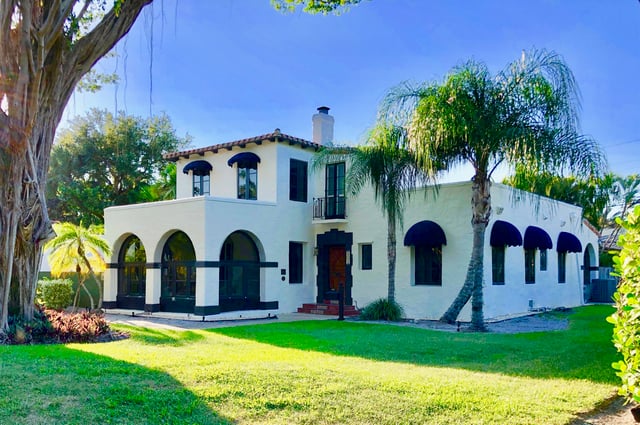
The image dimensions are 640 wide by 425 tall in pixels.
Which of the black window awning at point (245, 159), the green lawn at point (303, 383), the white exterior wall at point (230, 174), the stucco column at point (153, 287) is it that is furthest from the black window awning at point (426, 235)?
the stucco column at point (153, 287)

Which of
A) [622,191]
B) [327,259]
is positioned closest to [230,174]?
[327,259]

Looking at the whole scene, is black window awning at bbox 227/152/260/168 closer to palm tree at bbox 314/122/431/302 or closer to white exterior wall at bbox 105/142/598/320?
white exterior wall at bbox 105/142/598/320

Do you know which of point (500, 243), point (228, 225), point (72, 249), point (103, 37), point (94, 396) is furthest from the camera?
point (228, 225)

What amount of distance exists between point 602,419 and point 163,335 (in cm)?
927

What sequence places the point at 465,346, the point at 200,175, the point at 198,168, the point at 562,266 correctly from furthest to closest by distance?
the point at 562,266
the point at 200,175
the point at 198,168
the point at 465,346

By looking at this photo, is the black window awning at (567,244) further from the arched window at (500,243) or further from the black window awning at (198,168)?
the black window awning at (198,168)

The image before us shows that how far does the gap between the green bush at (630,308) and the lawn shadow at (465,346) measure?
236 centimetres

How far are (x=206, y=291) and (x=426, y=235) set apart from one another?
7.08 metres

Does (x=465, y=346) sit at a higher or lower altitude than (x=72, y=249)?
lower

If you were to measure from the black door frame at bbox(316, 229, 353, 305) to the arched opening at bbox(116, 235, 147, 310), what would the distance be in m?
6.33

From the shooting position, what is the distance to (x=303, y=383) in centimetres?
679

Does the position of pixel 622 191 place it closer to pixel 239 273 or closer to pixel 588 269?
pixel 588 269

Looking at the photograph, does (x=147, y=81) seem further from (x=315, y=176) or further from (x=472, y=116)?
(x=315, y=176)

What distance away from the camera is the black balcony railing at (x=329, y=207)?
67.3 feet
